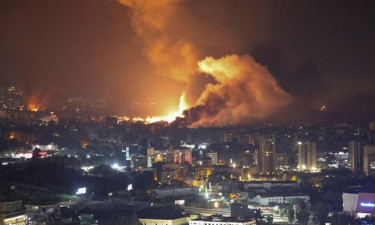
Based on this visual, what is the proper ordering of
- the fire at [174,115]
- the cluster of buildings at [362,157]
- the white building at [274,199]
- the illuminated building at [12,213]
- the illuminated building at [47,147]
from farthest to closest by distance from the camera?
the fire at [174,115] < the cluster of buildings at [362,157] < the illuminated building at [47,147] < the white building at [274,199] < the illuminated building at [12,213]

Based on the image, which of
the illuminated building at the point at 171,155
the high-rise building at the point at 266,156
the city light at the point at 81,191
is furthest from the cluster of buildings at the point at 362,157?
the city light at the point at 81,191

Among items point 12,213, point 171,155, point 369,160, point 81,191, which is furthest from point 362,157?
point 12,213

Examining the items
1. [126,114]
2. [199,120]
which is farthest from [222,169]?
[126,114]

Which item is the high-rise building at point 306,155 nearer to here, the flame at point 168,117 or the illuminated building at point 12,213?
the flame at point 168,117

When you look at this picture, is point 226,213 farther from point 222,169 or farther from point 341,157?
point 341,157

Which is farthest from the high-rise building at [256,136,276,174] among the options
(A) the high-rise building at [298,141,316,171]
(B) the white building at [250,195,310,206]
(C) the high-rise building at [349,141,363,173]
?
(B) the white building at [250,195,310,206]
